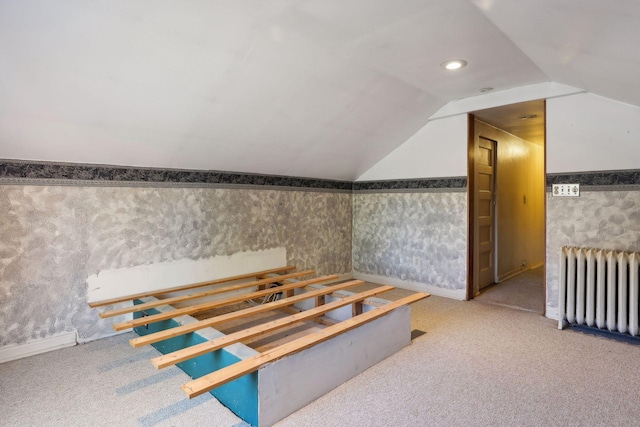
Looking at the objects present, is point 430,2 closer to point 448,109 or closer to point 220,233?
point 448,109

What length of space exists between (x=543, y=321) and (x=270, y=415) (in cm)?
246

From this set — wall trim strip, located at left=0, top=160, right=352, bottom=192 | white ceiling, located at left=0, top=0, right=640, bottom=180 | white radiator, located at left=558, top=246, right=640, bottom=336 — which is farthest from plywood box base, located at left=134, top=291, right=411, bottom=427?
white radiator, located at left=558, top=246, right=640, bottom=336

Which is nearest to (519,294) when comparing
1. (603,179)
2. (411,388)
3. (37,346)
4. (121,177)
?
(603,179)

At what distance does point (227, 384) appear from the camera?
1.72m

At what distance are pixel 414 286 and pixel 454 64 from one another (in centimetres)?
237

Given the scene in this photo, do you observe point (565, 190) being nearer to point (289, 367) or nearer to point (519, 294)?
point (519, 294)

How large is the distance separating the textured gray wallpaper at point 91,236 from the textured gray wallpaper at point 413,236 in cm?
124

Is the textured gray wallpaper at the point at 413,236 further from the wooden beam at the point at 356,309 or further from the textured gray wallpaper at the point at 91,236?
the wooden beam at the point at 356,309

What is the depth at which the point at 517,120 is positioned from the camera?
385cm

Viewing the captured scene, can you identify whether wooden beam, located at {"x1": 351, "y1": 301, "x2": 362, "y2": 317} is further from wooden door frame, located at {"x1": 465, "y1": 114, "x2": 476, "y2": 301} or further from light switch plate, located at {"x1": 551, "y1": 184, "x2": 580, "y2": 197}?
light switch plate, located at {"x1": 551, "y1": 184, "x2": 580, "y2": 197}

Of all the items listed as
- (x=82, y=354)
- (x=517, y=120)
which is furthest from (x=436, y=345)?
(x=517, y=120)

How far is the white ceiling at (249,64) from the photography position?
5.31 feet

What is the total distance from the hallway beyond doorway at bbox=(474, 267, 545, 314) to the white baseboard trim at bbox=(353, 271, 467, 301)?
0.20 m

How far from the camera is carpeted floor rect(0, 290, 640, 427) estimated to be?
1.62 m
